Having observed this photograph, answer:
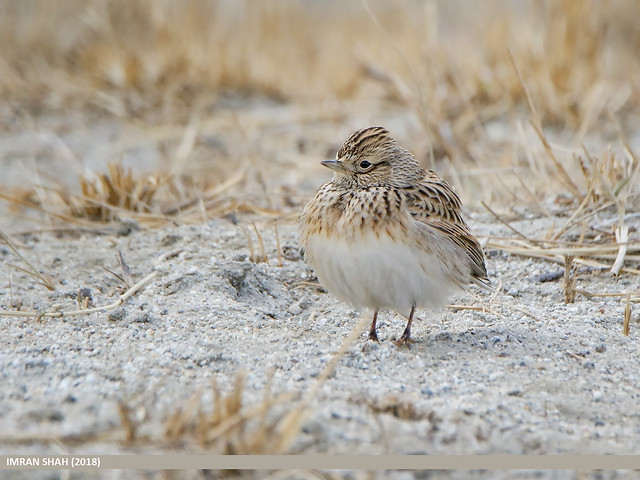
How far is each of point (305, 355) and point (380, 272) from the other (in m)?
0.42

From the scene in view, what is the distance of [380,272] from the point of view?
3277 mm

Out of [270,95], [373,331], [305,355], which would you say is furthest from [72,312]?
[270,95]

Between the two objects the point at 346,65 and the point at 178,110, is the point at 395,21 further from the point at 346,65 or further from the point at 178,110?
the point at 178,110

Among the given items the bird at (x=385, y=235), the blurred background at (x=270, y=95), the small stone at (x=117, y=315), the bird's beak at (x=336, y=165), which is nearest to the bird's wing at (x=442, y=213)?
the bird at (x=385, y=235)

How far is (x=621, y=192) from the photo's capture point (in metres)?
4.48

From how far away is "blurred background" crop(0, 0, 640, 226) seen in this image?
20.8 feet

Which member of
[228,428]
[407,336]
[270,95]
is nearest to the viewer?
[228,428]

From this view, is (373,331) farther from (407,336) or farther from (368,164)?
(368,164)

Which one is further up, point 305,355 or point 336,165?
point 336,165

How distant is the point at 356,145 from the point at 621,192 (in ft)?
5.29

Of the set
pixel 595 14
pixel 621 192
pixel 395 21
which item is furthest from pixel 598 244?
pixel 395 21

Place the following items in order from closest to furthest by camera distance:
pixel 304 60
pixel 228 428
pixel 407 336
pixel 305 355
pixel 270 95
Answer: pixel 228 428, pixel 305 355, pixel 407 336, pixel 270 95, pixel 304 60

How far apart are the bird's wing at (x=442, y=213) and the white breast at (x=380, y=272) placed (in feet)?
0.49

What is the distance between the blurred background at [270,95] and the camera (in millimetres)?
6340
